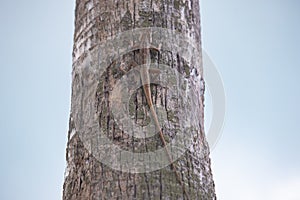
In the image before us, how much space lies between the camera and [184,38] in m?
2.35

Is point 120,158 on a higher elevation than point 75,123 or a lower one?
lower

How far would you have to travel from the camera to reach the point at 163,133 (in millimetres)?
2088

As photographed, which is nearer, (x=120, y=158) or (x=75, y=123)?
(x=120, y=158)

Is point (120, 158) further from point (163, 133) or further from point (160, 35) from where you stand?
point (160, 35)

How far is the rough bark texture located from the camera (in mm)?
2008

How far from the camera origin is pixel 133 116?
6.92 ft

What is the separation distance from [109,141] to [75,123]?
23 cm

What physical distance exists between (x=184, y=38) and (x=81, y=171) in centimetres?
70

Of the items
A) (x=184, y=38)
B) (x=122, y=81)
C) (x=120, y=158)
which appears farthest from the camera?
(x=184, y=38)

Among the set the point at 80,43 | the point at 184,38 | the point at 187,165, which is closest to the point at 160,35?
the point at 184,38

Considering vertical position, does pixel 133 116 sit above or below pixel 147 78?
below

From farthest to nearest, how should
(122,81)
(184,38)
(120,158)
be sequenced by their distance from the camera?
(184,38) < (122,81) < (120,158)

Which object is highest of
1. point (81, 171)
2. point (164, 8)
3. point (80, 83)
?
point (164, 8)

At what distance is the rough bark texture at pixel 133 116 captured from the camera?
2008 millimetres
